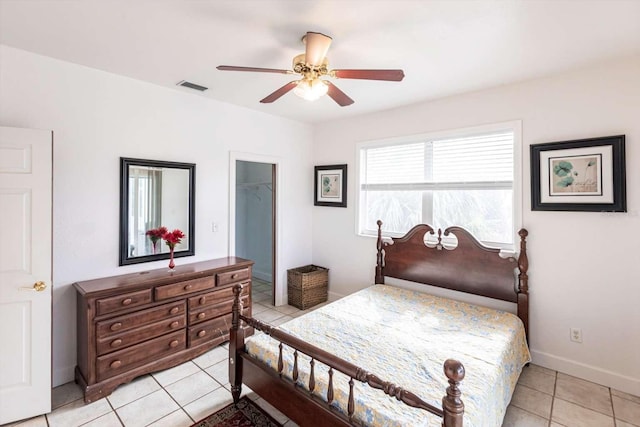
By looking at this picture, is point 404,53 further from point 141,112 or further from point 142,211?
point 142,211

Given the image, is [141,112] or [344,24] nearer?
[344,24]

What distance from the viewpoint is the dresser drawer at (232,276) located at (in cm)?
313

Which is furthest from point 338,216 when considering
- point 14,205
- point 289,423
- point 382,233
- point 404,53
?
point 14,205

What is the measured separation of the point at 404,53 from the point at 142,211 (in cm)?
276

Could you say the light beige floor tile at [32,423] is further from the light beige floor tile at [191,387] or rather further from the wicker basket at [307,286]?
the wicker basket at [307,286]

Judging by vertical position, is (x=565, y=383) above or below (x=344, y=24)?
below

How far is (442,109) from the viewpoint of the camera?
3420 mm

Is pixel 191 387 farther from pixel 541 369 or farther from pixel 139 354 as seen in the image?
A: pixel 541 369

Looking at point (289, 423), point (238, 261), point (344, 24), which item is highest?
point (344, 24)

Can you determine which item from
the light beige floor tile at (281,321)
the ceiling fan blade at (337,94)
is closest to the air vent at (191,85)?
the ceiling fan blade at (337,94)

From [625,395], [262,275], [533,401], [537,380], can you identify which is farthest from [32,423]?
[625,395]

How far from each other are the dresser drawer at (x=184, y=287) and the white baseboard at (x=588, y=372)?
320 centimetres

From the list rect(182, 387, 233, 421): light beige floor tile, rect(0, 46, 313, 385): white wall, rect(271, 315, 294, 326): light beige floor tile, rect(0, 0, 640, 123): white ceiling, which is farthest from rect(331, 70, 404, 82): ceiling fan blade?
rect(271, 315, 294, 326): light beige floor tile

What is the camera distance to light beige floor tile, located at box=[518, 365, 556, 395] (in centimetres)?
251
